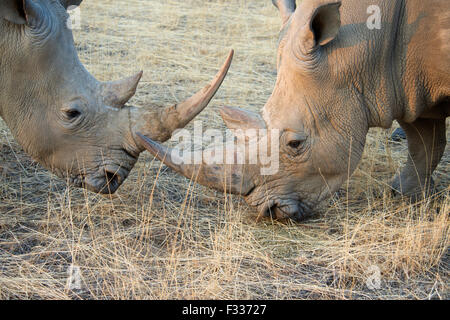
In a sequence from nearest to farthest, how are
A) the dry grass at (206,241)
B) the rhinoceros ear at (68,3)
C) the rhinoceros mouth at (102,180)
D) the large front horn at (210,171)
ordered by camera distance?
the dry grass at (206,241) < the large front horn at (210,171) < the rhinoceros mouth at (102,180) < the rhinoceros ear at (68,3)

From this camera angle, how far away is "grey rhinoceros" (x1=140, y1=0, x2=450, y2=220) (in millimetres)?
4402

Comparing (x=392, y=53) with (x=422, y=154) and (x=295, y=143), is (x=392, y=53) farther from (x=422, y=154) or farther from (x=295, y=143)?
(x=422, y=154)

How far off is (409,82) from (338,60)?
541mm

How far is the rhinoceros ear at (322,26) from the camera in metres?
4.22

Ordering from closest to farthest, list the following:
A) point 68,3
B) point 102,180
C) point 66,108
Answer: point 66,108, point 102,180, point 68,3

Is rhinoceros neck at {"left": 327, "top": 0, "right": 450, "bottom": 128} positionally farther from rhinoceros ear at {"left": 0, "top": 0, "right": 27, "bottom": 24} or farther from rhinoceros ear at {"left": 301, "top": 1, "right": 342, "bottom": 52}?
rhinoceros ear at {"left": 0, "top": 0, "right": 27, "bottom": 24}

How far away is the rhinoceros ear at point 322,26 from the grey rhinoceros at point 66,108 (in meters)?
0.60

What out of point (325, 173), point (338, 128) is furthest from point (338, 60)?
point (325, 173)

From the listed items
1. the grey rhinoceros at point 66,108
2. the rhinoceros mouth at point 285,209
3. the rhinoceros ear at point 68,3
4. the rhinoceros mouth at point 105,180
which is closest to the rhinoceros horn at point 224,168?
the rhinoceros mouth at point 285,209

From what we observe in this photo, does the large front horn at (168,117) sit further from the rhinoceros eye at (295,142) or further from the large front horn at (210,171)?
the rhinoceros eye at (295,142)

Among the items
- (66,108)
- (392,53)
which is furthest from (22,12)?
(392,53)

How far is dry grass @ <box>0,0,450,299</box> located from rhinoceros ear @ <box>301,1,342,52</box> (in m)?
1.29

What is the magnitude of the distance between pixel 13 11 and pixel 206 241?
209 centimetres

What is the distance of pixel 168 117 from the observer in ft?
15.9
